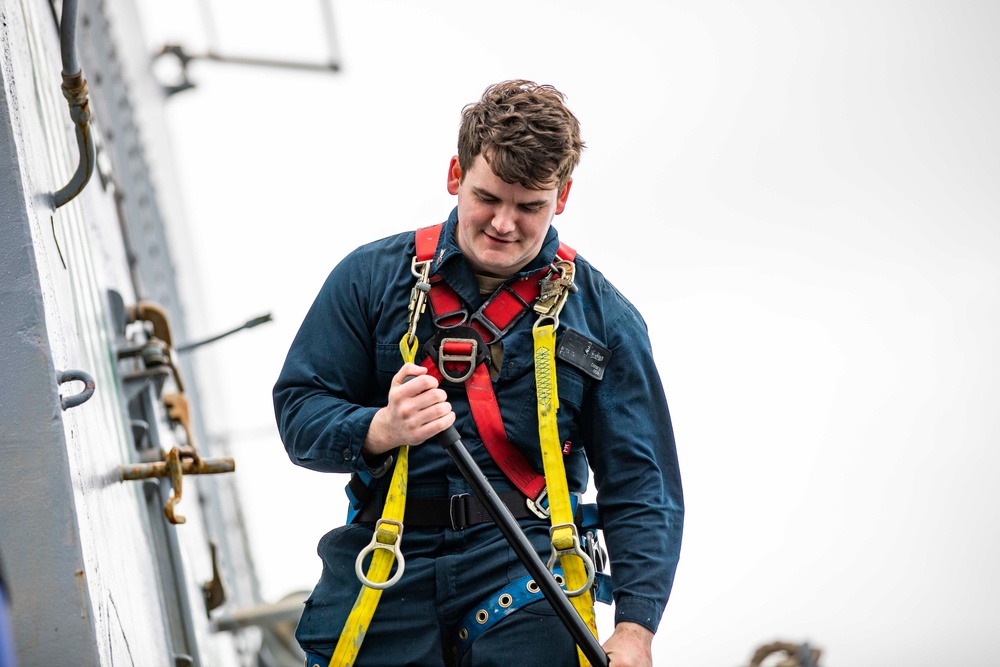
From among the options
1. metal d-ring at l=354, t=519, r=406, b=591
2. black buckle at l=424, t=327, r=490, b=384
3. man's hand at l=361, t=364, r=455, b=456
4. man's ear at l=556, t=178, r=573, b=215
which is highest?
man's ear at l=556, t=178, r=573, b=215

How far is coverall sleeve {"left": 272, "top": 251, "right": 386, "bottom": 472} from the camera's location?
316 cm

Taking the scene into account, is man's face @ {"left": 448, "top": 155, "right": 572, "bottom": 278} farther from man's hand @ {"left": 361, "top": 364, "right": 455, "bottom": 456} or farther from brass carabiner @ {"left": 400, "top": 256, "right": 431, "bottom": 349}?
man's hand @ {"left": 361, "top": 364, "right": 455, "bottom": 456}

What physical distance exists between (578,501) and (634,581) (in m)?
0.26

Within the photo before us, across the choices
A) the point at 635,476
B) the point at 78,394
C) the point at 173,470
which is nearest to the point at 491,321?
the point at 635,476

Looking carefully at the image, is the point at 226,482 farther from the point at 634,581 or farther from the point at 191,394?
the point at 634,581

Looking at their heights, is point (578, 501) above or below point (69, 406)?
below

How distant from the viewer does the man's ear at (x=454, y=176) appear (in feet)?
11.4

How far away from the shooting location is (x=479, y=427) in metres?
3.28

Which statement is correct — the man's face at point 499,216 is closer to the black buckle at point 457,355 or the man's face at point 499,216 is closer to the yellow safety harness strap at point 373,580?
the black buckle at point 457,355

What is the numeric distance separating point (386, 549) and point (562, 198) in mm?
993

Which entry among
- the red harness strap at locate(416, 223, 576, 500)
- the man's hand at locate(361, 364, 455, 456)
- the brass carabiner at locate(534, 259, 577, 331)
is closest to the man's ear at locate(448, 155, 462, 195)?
the red harness strap at locate(416, 223, 576, 500)

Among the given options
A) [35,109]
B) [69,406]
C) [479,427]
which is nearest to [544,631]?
[479,427]

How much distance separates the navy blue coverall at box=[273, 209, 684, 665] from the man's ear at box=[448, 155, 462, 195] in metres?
0.08

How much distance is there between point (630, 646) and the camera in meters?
3.19
